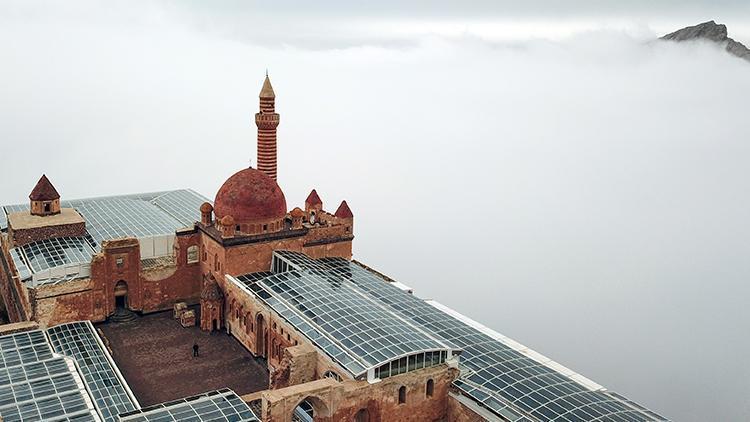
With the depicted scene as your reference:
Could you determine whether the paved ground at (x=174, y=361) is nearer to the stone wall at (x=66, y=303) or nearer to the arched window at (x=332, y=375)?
the stone wall at (x=66, y=303)

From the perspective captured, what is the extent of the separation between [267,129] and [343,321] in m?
18.7

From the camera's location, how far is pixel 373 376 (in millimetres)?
26203

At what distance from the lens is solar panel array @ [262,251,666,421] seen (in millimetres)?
25562

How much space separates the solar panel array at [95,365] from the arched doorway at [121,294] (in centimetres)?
271

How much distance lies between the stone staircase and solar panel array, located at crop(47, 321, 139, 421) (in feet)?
6.23

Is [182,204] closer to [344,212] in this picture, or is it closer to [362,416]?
[344,212]

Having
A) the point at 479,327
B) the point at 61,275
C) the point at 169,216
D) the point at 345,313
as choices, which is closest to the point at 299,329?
the point at 345,313

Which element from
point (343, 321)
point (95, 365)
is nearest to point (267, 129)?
point (343, 321)

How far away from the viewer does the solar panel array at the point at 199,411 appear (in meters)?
24.1

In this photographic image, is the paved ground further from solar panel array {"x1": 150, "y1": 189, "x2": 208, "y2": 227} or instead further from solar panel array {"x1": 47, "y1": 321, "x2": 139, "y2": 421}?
solar panel array {"x1": 150, "y1": 189, "x2": 208, "y2": 227}

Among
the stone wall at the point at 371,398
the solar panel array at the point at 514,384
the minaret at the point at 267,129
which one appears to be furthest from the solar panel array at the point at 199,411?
the minaret at the point at 267,129

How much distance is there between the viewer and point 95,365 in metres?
31.2

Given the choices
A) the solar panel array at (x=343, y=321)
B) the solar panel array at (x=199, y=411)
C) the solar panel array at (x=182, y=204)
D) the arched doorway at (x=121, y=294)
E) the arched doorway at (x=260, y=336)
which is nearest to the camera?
the solar panel array at (x=199, y=411)

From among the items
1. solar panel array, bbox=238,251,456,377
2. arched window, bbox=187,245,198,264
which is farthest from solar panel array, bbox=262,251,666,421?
arched window, bbox=187,245,198,264
